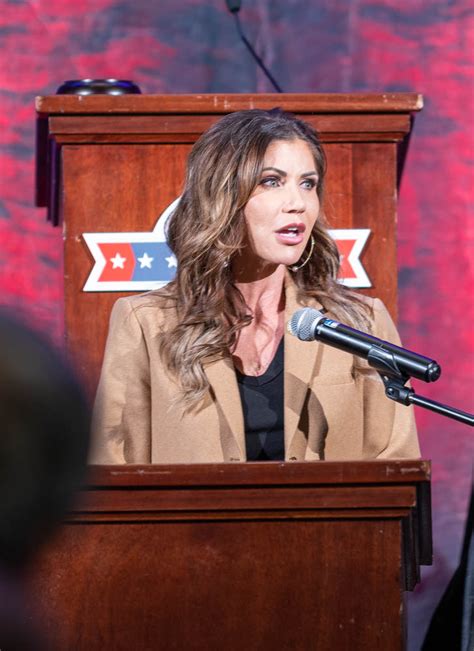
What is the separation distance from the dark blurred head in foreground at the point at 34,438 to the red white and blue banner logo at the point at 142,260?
2.33m

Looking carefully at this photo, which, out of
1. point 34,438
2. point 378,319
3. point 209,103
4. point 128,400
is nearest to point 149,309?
point 128,400

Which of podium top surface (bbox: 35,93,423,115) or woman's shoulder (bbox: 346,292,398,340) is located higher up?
podium top surface (bbox: 35,93,423,115)

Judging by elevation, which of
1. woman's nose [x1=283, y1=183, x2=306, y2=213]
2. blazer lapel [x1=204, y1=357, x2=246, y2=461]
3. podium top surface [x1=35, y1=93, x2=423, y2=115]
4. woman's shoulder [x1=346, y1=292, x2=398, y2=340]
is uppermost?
podium top surface [x1=35, y1=93, x2=423, y2=115]

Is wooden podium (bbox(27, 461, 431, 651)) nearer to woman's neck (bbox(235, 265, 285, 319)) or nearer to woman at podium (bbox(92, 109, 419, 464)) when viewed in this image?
woman at podium (bbox(92, 109, 419, 464))

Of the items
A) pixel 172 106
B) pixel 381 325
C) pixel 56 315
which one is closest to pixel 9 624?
pixel 381 325

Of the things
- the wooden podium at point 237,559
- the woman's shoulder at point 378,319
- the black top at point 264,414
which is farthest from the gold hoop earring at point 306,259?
the wooden podium at point 237,559

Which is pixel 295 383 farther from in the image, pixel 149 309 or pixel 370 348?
pixel 370 348

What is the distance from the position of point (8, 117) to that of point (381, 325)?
55.9 inches

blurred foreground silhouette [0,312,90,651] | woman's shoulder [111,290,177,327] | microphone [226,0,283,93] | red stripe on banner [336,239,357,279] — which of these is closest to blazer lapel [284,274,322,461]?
woman's shoulder [111,290,177,327]

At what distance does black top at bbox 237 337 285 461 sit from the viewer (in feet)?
7.81

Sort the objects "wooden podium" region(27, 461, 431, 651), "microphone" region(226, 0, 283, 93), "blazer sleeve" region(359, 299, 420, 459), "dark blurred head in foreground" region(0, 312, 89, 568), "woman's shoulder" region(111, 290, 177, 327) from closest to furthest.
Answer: "dark blurred head in foreground" region(0, 312, 89, 568) → "wooden podium" region(27, 461, 431, 651) → "blazer sleeve" region(359, 299, 420, 459) → "woman's shoulder" region(111, 290, 177, 327) → "microphone" region(226, 0, 283, 93)

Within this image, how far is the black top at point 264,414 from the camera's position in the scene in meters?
2.38

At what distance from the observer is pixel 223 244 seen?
254 cm

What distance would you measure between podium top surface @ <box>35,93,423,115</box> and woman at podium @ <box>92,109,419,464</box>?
0.93 feet
